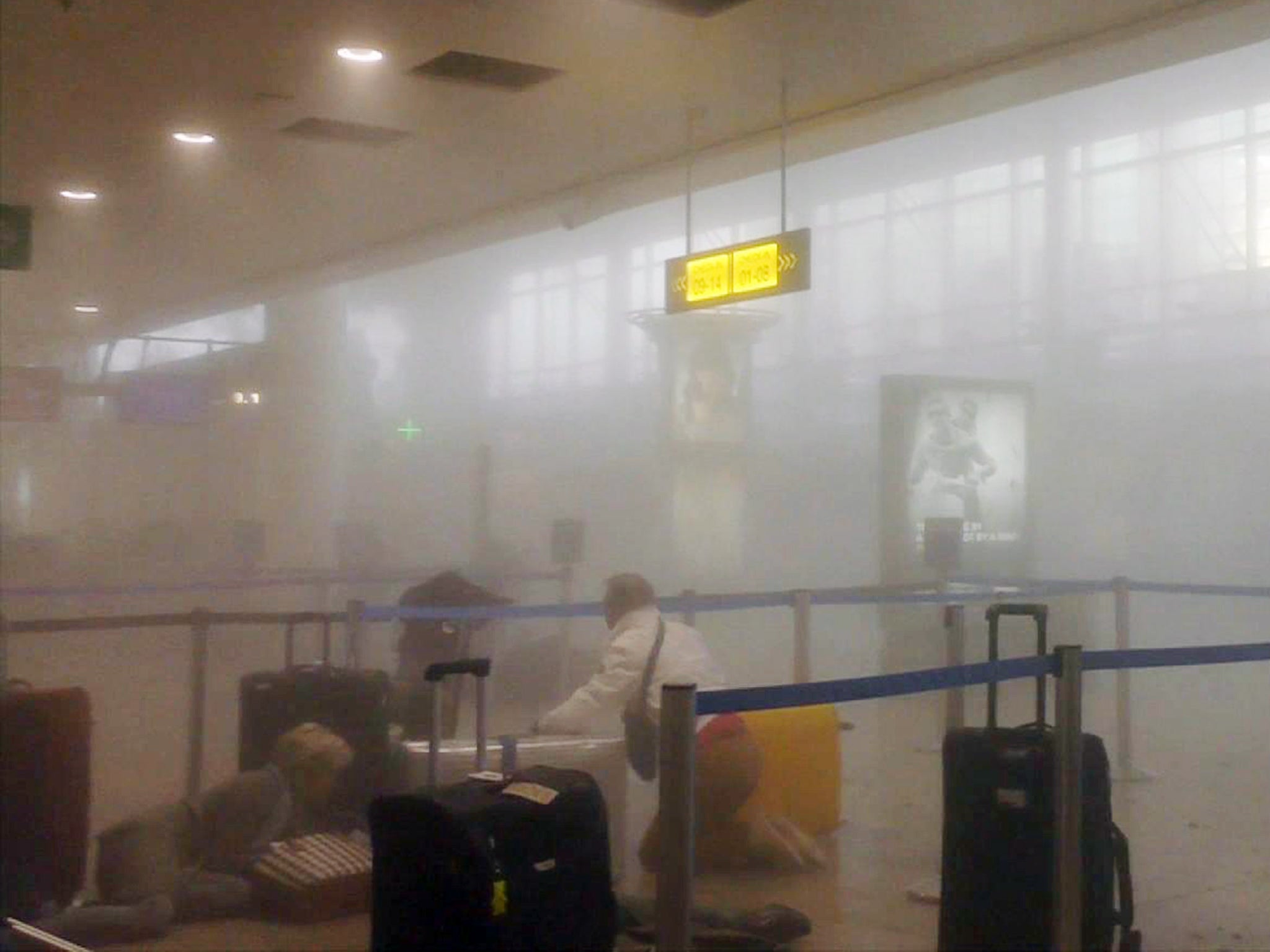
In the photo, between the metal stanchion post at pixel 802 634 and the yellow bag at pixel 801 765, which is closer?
the yellow bag at pixel 801 765

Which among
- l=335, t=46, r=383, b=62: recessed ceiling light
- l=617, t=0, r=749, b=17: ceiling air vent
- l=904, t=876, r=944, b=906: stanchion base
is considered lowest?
l=904, t=876, r=944, b=906: stanchion base

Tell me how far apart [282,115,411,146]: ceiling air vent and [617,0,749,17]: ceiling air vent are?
7.00ft

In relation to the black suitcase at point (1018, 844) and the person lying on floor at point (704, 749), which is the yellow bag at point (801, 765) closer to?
the person lying on floor at point (704, 749)

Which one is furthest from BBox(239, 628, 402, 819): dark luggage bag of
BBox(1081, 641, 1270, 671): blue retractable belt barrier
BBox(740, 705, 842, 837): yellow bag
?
BBox(1081, 641, 1270, 671): blue retractable belt barrier

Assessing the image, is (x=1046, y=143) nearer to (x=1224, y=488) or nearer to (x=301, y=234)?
(x=1224, y=488)

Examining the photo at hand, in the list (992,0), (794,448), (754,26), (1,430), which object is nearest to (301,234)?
(1,430)

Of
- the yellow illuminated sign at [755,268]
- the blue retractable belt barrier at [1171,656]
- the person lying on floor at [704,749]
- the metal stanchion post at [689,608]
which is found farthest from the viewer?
the yellow illuminated sign at [755,268]

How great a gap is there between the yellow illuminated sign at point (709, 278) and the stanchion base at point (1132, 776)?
10.2 feet

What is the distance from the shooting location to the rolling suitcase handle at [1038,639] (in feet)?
14.2

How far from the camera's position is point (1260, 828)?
6.35m

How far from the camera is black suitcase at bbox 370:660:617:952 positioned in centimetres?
362

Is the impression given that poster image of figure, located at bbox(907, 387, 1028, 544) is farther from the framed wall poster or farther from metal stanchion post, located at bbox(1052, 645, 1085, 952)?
metal stanchion post, located at bbox(1052, 645, 1085, 952)

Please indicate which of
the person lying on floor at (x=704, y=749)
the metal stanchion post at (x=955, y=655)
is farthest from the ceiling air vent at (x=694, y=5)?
the metal stanchion post at (x=955, y=655)

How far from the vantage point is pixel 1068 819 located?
3941 millimetres
